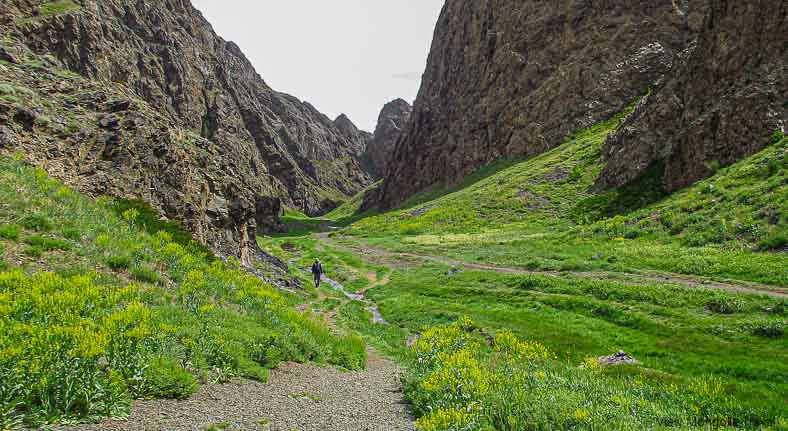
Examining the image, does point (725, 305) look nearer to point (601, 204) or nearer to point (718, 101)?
point (601, 204)

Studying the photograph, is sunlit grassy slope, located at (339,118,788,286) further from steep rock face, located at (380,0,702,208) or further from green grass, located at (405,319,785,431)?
steep rock face, located at (380,0,702,208)

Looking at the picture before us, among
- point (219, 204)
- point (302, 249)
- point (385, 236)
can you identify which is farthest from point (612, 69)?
point (219, 204)

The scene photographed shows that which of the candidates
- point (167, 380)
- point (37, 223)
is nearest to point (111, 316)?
point (167, 380)

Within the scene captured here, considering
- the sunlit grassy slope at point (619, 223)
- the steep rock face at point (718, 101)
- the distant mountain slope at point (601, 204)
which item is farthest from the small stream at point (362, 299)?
the steep rock face at point (718, 101)

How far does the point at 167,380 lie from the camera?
7680mm

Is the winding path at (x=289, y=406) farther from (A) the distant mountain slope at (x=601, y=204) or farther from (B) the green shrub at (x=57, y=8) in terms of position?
(B) the green shrub at (x=57, y=8)

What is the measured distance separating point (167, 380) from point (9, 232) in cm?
820

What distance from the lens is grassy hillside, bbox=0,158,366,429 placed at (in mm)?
6070

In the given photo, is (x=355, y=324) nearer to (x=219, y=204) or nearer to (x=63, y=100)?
(x=219, y=204)

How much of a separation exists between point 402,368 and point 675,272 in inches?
742

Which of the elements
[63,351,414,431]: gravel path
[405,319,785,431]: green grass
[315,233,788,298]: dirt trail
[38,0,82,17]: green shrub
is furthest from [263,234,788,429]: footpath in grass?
[38,0,82,17]: green shrub

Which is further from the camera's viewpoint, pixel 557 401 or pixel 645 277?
pixel 645 277

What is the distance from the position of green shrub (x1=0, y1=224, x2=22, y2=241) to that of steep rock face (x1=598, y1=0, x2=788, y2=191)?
48.8 metres

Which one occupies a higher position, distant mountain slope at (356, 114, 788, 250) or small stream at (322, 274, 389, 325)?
distant mountain slope at (356, 114, 788, 250)
